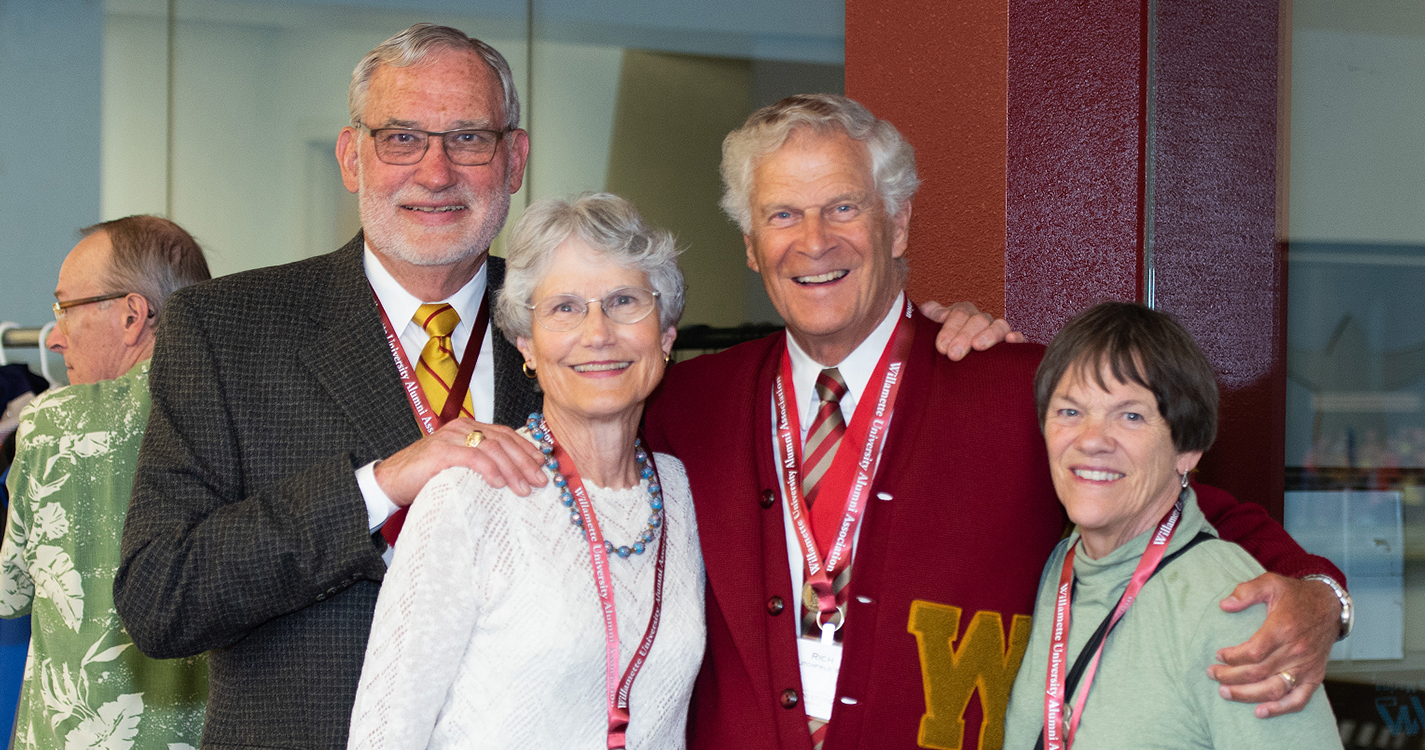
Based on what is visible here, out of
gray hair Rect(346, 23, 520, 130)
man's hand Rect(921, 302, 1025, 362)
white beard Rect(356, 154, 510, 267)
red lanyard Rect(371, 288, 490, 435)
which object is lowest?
red lanyard Rect(371, 288, 490, 435)

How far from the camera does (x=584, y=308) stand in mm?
1988

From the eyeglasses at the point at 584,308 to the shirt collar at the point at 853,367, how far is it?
44 centimetres

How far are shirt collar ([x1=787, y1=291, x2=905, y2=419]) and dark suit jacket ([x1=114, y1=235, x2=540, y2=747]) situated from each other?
56cm

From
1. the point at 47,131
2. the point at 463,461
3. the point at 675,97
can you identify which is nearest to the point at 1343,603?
the point at 463,461

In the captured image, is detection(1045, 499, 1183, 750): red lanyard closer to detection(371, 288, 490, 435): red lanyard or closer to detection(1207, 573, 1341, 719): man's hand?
detection(1207, 573, 1341, 719): man's hand

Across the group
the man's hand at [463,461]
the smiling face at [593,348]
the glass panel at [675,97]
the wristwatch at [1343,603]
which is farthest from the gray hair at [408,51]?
the glass panel at [675,97]

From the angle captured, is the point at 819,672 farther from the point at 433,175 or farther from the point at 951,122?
the point at 951,122

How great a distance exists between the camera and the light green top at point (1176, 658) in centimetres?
170

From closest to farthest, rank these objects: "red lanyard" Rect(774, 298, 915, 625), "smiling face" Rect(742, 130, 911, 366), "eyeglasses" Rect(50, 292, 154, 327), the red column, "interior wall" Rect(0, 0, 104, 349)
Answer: "red lanyard" Rect(774, 298, 915, 625) < "smiling face" Rect(742, 130, 911, 366) < the red column < "eyeglasses" Rect(50, 292, 154, 327) < "interior wall" Rect(0, 0, 104, 349)

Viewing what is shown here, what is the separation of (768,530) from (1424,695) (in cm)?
171

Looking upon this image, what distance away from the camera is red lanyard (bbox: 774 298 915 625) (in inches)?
81.7

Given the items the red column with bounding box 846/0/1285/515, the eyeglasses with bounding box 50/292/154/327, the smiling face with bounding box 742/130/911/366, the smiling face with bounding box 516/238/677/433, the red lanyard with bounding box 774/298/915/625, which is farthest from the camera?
the eyeglasses with bounding box 50/292/154/327

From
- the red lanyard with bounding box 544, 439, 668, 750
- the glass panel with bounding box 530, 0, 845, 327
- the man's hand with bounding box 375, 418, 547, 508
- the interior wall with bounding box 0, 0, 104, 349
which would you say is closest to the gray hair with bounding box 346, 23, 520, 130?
the man's hand with bounding box 375, 418, 547, 508

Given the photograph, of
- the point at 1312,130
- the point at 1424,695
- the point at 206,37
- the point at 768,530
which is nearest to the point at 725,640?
the point at 768,530
